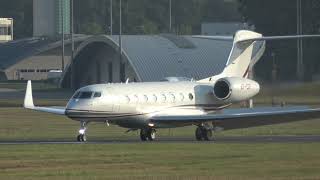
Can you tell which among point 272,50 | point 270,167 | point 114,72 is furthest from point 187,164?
point 114,72

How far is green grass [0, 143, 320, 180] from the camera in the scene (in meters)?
33.5

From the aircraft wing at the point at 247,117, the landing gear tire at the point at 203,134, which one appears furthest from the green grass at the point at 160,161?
the landing gear tire at the point at 203,134

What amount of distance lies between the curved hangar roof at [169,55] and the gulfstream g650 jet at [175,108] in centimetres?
6144

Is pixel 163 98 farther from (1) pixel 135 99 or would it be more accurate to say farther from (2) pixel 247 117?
(2) pixel 247 117

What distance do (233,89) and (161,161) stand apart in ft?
53.6

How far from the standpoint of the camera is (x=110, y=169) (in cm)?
3512

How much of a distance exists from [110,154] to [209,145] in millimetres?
6293

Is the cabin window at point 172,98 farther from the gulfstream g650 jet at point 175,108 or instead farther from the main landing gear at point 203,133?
the main landing gear at point 203,133

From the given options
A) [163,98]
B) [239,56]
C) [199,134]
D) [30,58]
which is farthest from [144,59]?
[199,134]

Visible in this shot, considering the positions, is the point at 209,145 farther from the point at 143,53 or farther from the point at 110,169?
the point at 143,53

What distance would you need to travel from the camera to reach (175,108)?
53.9 metres

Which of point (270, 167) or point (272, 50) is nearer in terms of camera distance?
point (270, 167)

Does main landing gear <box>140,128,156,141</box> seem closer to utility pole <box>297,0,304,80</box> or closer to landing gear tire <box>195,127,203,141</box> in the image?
landing gear tire <box>195,127,203,141</box>

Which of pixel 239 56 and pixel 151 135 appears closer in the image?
pixel 151 135
